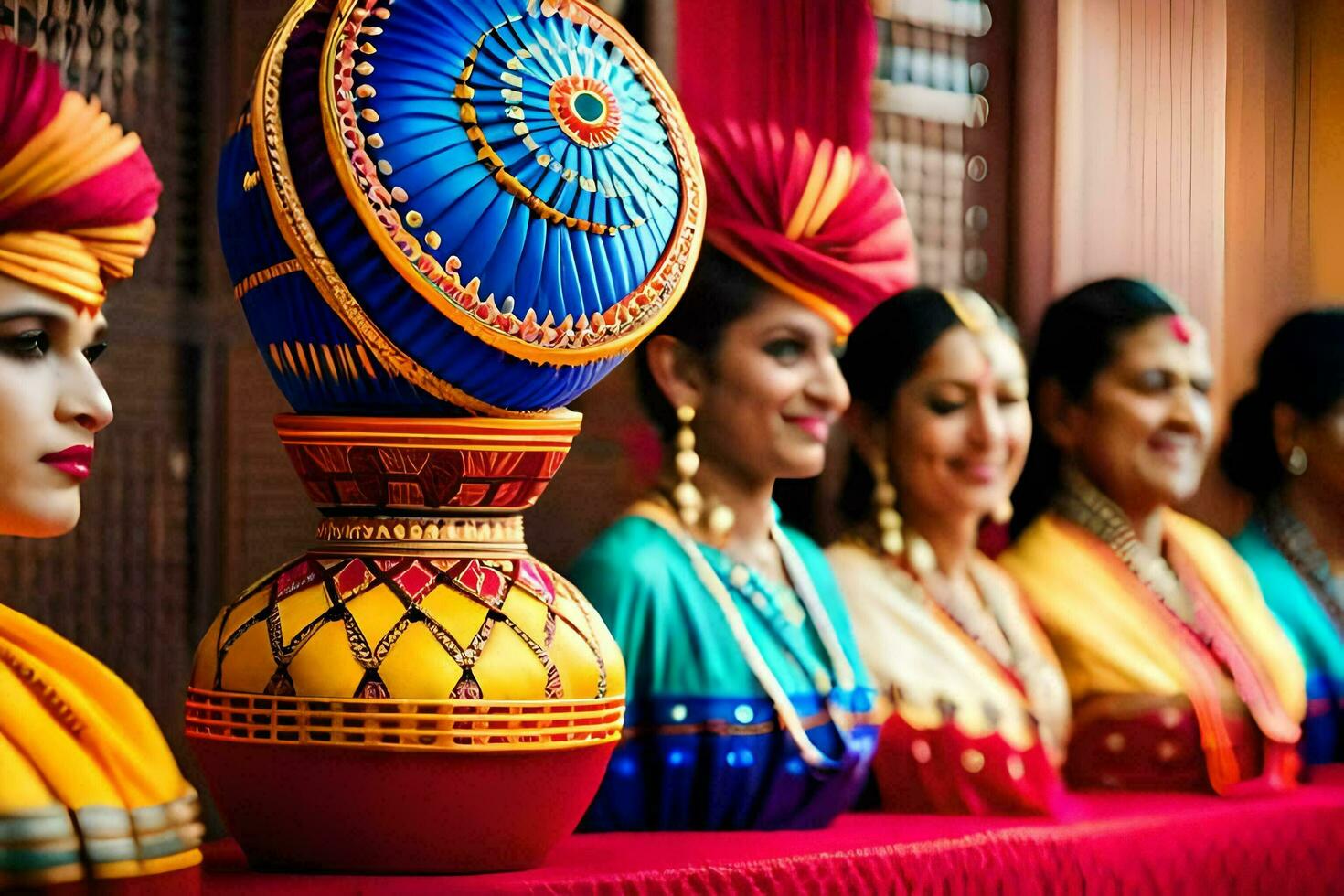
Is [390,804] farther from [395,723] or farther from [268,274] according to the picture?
[268,274]

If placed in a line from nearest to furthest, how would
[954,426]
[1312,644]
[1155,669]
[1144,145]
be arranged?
[954,426] → [1155,669] → [1312,644] → [1144,145]

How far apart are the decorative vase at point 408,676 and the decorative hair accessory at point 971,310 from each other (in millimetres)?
758

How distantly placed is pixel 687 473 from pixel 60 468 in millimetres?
785

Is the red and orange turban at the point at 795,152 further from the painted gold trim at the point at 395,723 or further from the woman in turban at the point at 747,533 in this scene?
the painted gold trim at the point at 395,723

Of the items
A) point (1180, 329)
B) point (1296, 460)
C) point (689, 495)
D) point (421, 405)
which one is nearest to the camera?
point (421, 405)

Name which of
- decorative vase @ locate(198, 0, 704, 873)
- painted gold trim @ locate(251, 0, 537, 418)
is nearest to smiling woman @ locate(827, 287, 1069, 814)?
decorative vase @ locate(198, 0, 704, 873)

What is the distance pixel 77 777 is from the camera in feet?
3.98

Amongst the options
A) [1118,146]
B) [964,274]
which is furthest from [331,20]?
[1118,146]

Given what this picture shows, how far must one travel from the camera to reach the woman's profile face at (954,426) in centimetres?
220

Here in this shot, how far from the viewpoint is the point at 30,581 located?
1764mm

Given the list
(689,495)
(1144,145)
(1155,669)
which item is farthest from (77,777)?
(1144,145)

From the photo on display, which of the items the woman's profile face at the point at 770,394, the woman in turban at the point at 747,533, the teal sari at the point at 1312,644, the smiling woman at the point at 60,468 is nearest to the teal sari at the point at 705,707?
the woman in turban at the point at 747,533

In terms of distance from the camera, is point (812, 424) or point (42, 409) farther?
point (812, 424)

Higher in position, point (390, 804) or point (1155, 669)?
point (390, 804)
